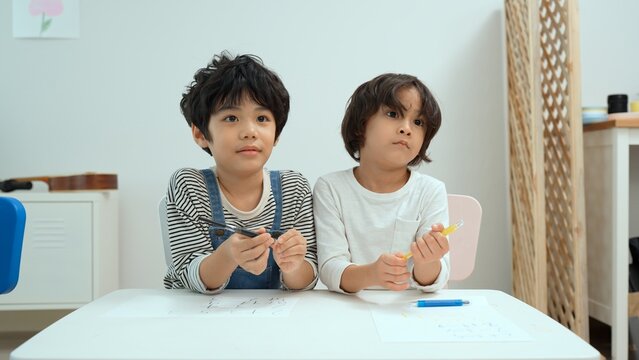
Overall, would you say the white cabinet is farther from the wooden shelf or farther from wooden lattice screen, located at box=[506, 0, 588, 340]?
the wooden shelf

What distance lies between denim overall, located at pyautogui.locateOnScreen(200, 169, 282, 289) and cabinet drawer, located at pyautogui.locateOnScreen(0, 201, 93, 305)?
101 centimetres

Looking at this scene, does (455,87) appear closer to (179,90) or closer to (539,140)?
(539,140)

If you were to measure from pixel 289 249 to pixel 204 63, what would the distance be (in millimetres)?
1487

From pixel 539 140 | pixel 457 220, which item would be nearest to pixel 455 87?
pixel 539 140

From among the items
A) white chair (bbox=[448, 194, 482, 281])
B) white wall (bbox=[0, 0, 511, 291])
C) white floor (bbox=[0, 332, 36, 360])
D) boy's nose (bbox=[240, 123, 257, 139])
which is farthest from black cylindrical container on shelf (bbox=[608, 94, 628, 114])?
white floor (bbox=[0, 332, 36, 360])

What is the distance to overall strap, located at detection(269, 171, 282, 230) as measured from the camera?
1.09 m

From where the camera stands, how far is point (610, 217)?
179cm

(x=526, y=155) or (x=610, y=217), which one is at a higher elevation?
(x=526, y=155)

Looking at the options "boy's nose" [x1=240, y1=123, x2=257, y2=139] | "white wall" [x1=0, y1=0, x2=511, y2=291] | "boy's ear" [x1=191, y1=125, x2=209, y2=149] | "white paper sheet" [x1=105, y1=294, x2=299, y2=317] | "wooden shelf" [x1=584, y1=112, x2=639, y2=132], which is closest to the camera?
"white paper sheet" [x1=105, y1=294, x2=299, y2=317]

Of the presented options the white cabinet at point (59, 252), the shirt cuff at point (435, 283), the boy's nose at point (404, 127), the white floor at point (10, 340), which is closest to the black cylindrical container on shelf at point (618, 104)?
the boy's nose at point (404, 127)

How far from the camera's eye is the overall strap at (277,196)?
1092 mm

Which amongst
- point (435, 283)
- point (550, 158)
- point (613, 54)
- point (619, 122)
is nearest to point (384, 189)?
point (435, 283)

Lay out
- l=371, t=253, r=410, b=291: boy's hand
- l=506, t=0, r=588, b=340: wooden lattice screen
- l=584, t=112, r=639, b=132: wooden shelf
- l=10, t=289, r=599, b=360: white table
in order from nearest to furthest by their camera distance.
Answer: l=10, t=289, r=599, b=360: white table → l=371, t=253, r=410, b=291: boy's hand → l=584, t=112, r=639, b=132: wooden shelf → l=506, t=0, r=588, b=340: wooden lattice screen

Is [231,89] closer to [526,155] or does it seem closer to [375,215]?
[375,215]
